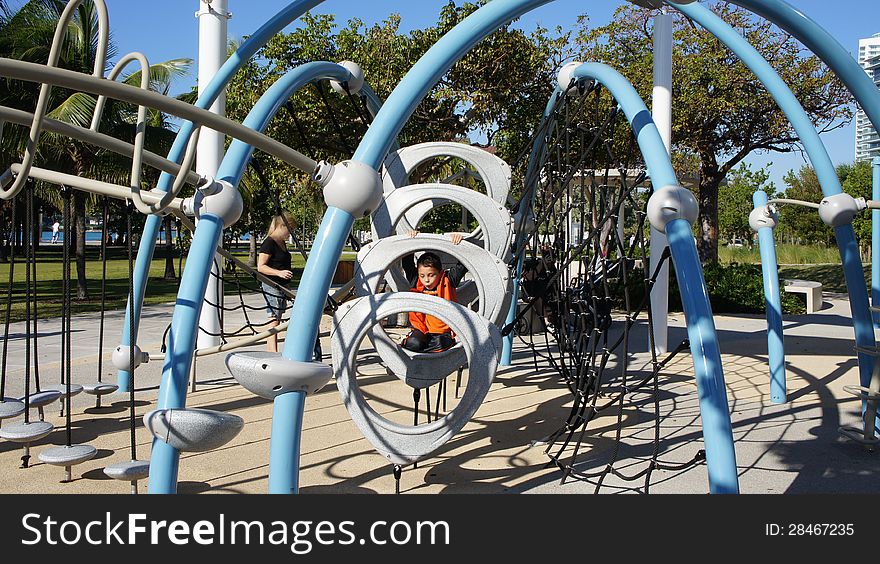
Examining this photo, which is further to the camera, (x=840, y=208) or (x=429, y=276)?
(x=429, y=276)

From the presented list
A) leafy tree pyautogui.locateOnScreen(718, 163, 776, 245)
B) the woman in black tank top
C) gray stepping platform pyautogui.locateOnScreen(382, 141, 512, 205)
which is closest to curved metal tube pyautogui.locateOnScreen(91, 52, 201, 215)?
gray stepping platform pyautogui.locateOnScreen(382, 141, 512, 205)

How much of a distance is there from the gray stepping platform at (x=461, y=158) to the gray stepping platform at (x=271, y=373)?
12.3ft

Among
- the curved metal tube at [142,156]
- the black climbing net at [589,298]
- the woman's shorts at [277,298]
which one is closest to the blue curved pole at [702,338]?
the black climbing net at [589,298]

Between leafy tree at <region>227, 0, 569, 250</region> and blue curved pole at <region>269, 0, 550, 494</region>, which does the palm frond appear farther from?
blue curved pole at <region>269, 0, 550, 494</region>

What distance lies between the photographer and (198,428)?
120 inches

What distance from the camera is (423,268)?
5.93 meters

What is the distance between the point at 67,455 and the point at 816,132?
19.1 feet

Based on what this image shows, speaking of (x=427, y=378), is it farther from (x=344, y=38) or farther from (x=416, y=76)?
(x=344, y=38)

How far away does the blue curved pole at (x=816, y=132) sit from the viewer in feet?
14.9

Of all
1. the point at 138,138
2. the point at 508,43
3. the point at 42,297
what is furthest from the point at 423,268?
the point at 42,297

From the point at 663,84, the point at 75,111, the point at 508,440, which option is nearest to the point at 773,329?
the point at 508,440

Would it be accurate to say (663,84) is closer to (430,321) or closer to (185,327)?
(430,321)

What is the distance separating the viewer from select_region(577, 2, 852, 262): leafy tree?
58.0ft

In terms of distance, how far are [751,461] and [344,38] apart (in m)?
13.3
